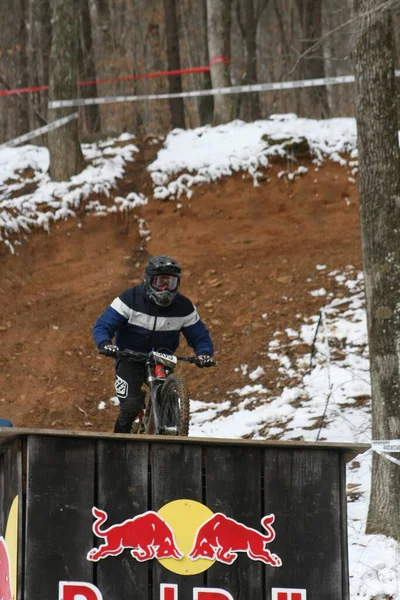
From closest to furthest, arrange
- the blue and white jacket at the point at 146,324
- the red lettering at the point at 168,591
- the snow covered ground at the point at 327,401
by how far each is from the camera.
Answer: the red lettering at the point at 168,591, the blue and white jacket at the point at 146,324, the snow covered ground at the point at 327,401

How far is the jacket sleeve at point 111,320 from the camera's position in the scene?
816cm

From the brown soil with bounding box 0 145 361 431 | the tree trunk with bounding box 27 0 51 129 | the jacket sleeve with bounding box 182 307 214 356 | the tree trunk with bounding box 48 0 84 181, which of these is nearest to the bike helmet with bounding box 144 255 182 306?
the jacket sleeve with bounding box 182 307 214 356

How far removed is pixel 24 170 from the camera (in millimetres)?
18203

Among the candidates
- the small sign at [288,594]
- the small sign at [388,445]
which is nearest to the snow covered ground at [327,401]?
the small sign at [388,445]

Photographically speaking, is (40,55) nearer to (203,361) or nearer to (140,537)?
(203,361)

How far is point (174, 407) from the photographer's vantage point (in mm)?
7770

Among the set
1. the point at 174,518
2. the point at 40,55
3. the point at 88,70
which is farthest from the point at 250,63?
the point at 174,518

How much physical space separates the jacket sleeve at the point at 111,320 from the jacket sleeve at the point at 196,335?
54 centimetres

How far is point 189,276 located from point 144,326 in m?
7.29

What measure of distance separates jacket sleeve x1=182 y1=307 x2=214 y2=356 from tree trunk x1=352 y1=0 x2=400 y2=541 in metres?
1.39

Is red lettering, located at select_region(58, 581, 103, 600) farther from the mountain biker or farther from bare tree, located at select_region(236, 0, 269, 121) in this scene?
bare tree, located at select_region(236, 0, 269, 121)

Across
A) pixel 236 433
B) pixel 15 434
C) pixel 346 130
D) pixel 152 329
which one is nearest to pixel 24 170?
pixel 346 130

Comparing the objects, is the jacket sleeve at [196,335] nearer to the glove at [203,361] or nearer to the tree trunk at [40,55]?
the glove at [203,361]

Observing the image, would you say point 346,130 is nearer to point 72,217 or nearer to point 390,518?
point 72,217
